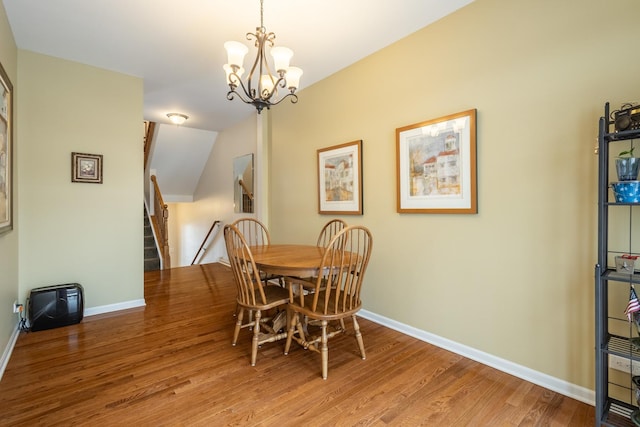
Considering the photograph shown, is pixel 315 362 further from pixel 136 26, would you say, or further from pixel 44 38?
pixel 44 38

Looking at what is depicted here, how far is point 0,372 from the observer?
75.1 inches

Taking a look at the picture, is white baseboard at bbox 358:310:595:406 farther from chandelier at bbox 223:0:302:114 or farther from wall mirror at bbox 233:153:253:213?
wall mirror at bbox 233:153:253:213

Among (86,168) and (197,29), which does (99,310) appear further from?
(197,29)

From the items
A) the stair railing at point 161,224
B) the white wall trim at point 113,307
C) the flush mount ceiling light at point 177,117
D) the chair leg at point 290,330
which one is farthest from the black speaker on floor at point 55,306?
the flush mount ceiling light at point 177,117

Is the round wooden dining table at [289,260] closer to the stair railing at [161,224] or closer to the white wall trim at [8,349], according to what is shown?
the white wall trim at [8,349]

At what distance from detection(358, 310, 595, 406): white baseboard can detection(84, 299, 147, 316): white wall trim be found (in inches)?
104

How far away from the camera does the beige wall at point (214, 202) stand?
16.7 ft

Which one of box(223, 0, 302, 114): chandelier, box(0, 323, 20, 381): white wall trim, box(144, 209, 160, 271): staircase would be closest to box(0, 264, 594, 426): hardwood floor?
box(0, 323, 20, 381): white wall trim

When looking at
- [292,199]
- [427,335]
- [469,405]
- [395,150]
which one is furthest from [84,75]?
[469,405]

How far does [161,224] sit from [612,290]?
19.5ft

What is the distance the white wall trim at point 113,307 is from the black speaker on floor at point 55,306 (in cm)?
24

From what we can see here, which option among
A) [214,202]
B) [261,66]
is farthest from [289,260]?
[214,202]

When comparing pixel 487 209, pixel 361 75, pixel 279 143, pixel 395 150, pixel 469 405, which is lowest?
pixel 469 405

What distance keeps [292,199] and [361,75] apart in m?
1.70
